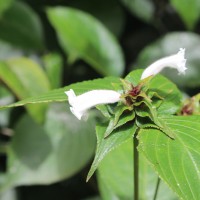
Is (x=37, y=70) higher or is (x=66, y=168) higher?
(x=37, y=70)

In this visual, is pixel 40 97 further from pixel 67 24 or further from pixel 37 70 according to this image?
pixel 67 24

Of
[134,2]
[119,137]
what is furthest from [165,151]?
[134,2]

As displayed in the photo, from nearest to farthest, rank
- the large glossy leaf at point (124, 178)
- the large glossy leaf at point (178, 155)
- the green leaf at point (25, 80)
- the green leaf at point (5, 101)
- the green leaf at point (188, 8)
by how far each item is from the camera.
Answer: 1. the large glossy leaf at point (178, 155)
2. the large glossy leaf at point (124, 178)
3. the green leaf at point (25, 80)
4. the green leaf at point (188, 8)
5. the green leaf at point (5, 101)

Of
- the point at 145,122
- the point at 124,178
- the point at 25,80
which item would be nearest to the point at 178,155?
the point at 145,122

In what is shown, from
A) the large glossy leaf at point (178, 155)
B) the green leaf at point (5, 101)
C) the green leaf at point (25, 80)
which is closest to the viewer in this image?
the large glossy leaf at point (178, 155)

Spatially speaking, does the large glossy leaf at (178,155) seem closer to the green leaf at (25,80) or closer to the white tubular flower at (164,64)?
the white tubular flower at (164,64)

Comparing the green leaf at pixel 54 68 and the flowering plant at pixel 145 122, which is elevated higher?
the green leaf at pixel 54 68

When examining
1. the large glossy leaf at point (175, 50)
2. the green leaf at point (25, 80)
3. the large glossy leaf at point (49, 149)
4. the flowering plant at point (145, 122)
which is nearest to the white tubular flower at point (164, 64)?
the flowering plant at point (145, 122)
